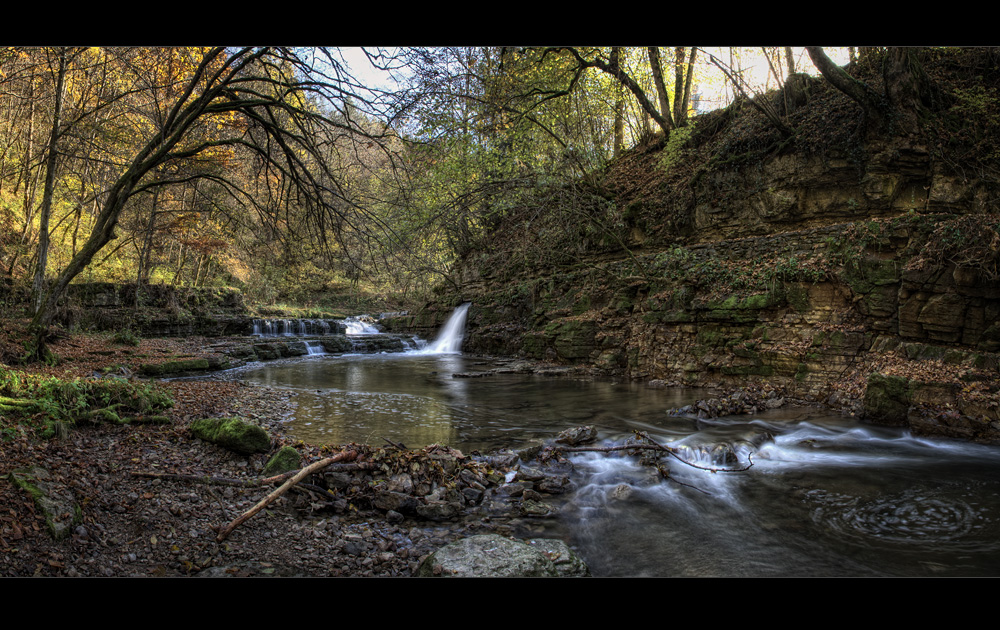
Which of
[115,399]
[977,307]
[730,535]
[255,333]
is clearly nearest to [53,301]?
[115,399]

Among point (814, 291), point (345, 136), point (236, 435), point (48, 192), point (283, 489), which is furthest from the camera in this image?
point (814, 291)

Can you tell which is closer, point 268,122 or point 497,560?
point 497,560

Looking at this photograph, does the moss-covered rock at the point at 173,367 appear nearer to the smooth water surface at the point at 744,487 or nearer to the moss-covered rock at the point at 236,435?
the smooth water surface at the point at 744,487

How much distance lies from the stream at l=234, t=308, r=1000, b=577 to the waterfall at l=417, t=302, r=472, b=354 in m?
10.1

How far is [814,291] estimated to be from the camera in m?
9.41

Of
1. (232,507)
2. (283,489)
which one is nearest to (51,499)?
(232,507)

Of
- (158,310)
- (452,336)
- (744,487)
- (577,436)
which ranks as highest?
(158,310)

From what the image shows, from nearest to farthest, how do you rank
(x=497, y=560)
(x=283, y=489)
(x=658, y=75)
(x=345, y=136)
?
(x=497, y=560) → (x=283, y=489) → (x=345, y=136) → (x=658, y=75)

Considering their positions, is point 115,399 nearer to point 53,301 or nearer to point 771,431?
point 53,301

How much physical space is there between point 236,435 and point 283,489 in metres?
1.43

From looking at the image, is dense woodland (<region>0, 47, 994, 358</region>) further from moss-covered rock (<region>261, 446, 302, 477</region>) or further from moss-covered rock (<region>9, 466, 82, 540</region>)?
moss-covered rock (<region>9, 466, 82, 540</region>)

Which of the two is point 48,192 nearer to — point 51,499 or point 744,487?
point 51,499
